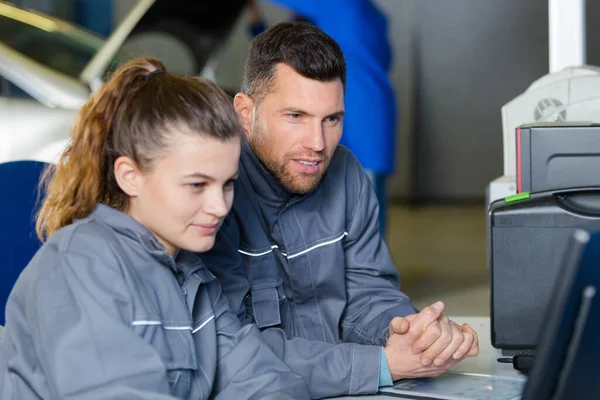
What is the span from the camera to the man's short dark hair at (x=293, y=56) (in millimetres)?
1515

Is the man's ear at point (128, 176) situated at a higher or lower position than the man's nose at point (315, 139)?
lower

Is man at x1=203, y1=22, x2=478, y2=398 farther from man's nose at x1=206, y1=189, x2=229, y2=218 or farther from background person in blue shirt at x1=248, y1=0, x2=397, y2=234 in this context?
background person in blue shirt at x1=248, y1=0, x2=397, y2=234

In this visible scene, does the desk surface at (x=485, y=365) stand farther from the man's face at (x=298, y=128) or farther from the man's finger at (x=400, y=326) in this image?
the man's face at (x=298, y=128)

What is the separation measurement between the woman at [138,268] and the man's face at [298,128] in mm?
343

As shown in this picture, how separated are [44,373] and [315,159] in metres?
0.66

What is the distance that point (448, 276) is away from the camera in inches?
207

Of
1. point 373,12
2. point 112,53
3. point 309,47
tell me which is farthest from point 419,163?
point 309,47

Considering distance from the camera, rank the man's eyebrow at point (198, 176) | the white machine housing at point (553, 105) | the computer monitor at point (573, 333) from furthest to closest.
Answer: the white machine housing at point (553, 105) < the man's eyebrow at point (198, 176) < the computer monitor at point (573, 333)

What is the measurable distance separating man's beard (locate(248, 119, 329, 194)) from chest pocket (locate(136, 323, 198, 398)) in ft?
1.60

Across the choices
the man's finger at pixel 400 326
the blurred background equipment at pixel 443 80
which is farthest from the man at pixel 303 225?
the blurred background equipment at pixel 443 80

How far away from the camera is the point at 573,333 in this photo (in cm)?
70

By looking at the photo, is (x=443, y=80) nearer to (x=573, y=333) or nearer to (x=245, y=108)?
(x=245, y=108)

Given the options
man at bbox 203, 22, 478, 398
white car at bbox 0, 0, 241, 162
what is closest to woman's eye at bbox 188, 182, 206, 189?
man at bbox 203, 22, 478, 398

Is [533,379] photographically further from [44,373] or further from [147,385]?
[44,373]
